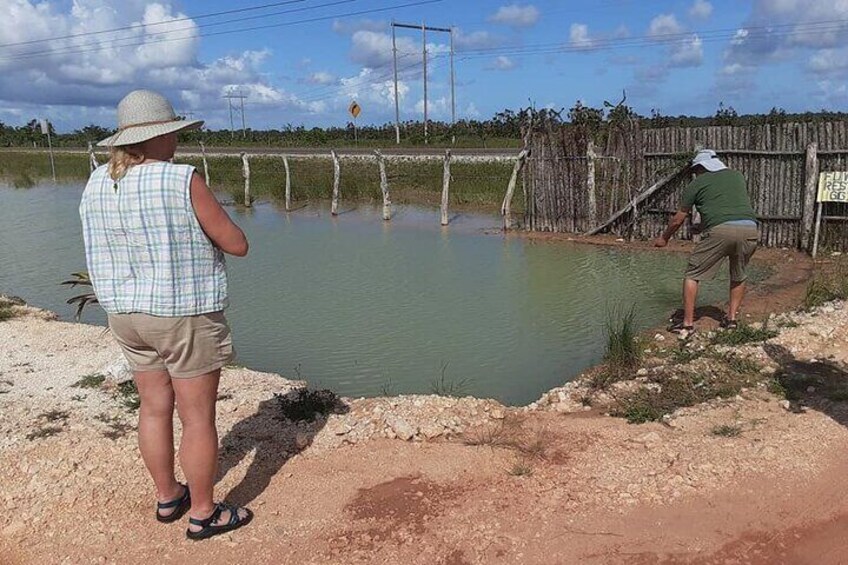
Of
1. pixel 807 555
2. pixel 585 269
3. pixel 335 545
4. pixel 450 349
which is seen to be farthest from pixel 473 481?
pixel 585 269

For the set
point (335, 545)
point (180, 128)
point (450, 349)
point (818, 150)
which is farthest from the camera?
point (818, 150)

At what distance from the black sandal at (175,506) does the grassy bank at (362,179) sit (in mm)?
13556

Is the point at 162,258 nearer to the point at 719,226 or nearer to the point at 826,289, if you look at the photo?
the point at 719,226

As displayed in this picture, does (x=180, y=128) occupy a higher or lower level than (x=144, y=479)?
higher

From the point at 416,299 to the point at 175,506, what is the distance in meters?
5.55

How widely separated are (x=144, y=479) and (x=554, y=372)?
3.57m

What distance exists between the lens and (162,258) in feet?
8.72

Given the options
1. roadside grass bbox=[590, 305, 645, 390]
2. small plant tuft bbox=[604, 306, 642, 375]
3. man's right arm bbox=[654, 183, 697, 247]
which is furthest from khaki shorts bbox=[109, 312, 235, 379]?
man's right arm bbox=[654, 183, 697, 247]

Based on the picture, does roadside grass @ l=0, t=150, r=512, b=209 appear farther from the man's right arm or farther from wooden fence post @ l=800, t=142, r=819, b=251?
the man's right arm

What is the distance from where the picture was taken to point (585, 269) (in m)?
10.2

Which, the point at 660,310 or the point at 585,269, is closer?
the point at 660,310

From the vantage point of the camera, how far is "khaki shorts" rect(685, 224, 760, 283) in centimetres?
593

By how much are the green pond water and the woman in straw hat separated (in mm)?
2828

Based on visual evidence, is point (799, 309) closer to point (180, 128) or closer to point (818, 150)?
point (818, 150)
